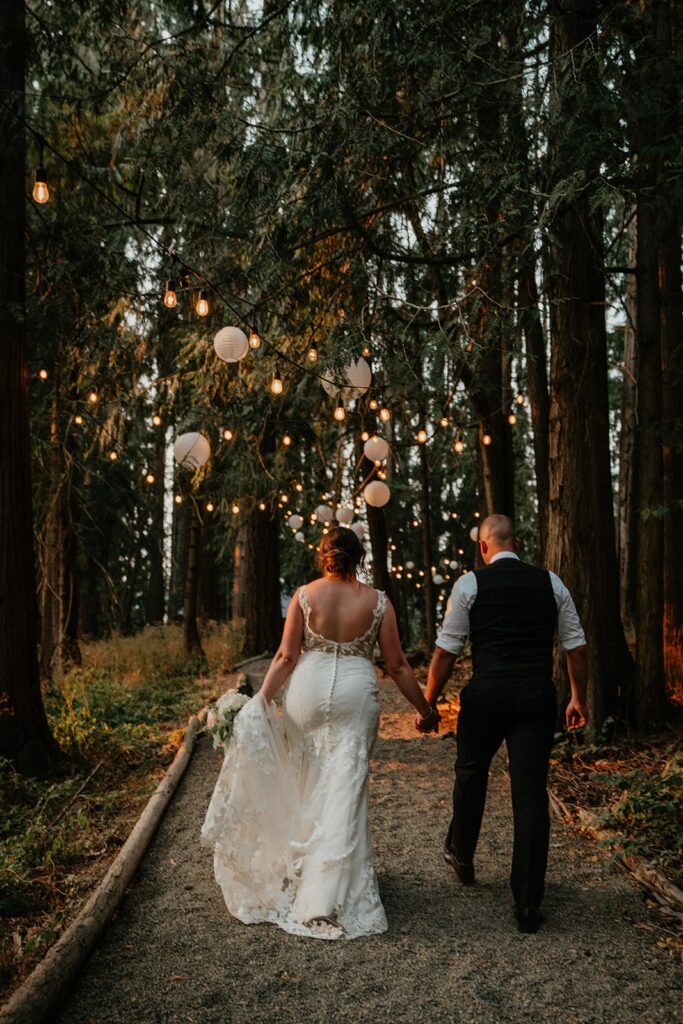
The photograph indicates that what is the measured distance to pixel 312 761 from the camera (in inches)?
197

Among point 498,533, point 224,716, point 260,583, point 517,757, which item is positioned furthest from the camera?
point 260,583

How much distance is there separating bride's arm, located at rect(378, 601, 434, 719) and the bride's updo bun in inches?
→ 13.4

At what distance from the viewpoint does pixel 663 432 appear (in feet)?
26.3

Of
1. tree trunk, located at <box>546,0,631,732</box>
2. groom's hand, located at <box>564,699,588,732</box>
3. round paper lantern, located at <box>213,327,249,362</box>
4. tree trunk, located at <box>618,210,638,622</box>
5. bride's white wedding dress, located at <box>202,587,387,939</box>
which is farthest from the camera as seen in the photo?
tree trunk, located at <box>618,210,638,622</box>

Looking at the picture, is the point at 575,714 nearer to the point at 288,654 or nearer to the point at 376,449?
the point at 288,654

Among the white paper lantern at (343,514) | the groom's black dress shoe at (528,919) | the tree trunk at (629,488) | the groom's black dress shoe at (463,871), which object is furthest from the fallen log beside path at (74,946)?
the tree trunk at (629,488)

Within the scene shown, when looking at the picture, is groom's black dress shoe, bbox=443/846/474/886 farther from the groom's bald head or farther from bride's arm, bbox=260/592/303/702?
the groom's bald head

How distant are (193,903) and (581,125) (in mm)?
5948

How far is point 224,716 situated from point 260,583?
475 inches

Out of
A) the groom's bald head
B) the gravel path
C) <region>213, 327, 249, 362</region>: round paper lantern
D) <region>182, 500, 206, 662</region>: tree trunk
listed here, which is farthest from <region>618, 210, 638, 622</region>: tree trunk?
the gravel path

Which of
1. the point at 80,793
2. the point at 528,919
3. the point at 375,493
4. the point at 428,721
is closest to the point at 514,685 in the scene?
the point at 428,721

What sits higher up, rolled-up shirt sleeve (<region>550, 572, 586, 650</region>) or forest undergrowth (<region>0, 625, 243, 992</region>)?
rolled-up shirt sleeve (<region>550, 572, 586, 650</region>)

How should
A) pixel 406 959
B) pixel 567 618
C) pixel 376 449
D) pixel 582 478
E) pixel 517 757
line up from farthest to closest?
pixel 376 449 → pixel 582 478 → pixel 567 618 → pixel 517 757 → pixel 406 959

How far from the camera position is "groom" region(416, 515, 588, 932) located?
4402 millimetres
